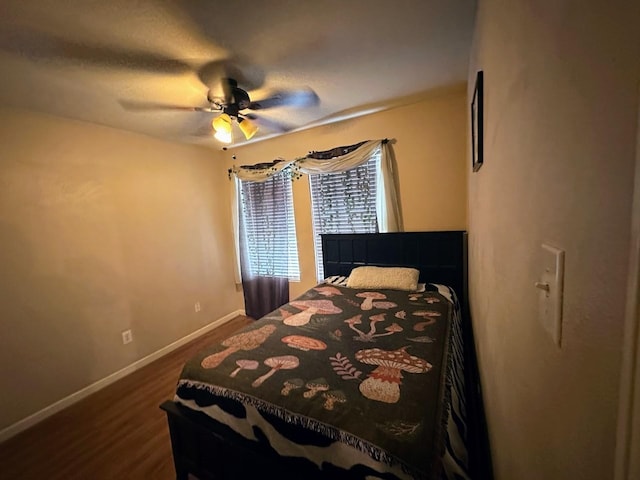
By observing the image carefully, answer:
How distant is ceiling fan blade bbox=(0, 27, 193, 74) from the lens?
1288 millimetres

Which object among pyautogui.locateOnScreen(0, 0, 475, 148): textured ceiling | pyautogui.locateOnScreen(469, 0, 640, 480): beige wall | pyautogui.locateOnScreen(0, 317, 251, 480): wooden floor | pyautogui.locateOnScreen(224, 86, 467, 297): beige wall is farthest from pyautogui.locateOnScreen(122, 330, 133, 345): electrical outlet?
pyautogui.locateOnScreen(469, 0, 640, 480): beige wall

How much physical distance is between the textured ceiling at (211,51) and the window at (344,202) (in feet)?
2.53

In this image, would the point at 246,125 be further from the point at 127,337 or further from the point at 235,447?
→ the point at 127,337

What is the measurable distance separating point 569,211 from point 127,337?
3264 mm

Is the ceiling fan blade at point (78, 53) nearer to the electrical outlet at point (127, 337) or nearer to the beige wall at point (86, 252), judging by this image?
the beige wall at point (86, 252)

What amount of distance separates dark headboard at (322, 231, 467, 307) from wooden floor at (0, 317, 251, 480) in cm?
199

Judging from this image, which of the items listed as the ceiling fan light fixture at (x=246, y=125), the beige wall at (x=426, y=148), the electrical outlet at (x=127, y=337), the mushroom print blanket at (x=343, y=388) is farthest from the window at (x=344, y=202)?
the electrical outlet at (x=127, y=337)

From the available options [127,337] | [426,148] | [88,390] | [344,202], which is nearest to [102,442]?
[88,390]

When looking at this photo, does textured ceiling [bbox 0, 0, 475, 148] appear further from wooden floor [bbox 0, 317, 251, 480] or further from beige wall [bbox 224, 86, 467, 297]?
wooden floor [bbox 0, 317, 251, 480]

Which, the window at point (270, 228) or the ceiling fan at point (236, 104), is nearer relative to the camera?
the ceiling fan at point (236, 104)

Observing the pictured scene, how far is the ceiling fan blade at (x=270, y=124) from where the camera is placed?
95.5 inches

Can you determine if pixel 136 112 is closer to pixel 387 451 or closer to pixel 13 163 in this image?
pixel 13 163

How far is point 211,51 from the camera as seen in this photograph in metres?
1.48

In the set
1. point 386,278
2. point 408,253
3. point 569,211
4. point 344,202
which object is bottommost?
point 386,278
